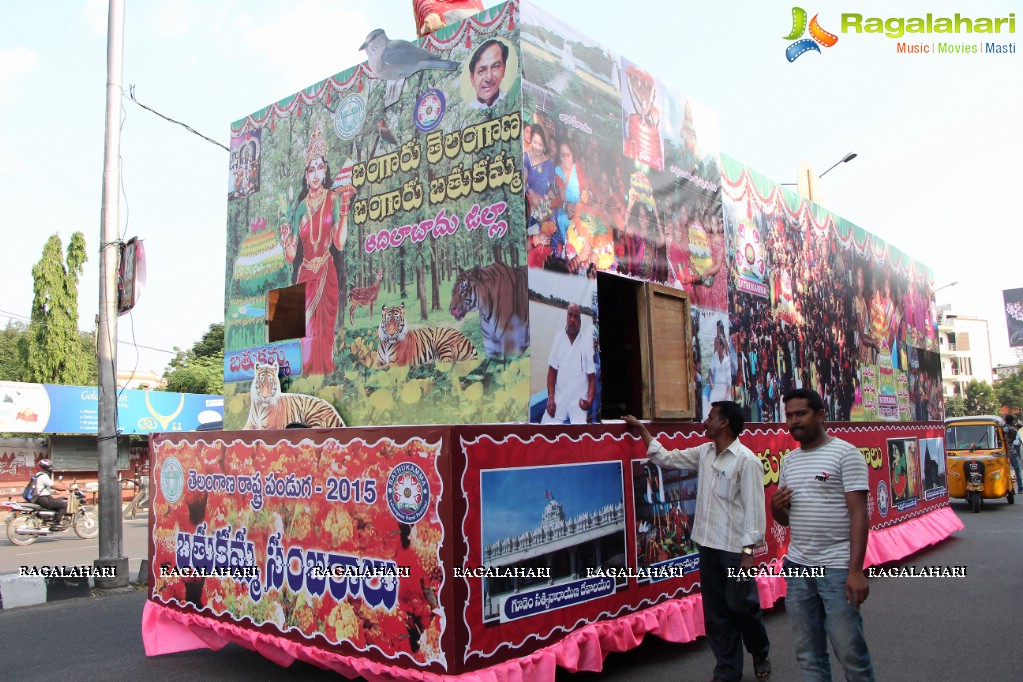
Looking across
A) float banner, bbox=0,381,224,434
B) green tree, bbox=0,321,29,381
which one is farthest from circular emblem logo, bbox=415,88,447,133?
green tree, bbox=0,321,29,381

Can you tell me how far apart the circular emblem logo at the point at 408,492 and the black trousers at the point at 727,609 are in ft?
6.01

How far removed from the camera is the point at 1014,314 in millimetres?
40844

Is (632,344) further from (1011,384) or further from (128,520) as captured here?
(1011,384)

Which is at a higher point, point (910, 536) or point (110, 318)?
point (110, 318)

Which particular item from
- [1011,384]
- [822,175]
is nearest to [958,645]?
[822,175]

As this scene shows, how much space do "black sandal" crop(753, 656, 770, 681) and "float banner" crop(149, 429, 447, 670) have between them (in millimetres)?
2144

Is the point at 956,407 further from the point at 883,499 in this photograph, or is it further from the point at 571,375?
the point at 571,375

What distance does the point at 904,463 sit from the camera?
1066 cm

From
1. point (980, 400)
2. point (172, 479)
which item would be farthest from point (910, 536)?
point (980, 400)

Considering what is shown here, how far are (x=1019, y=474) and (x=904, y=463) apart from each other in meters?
11.3

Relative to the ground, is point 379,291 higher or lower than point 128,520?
higher

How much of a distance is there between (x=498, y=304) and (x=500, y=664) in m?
2.31

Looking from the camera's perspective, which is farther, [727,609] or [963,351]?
[963,351]

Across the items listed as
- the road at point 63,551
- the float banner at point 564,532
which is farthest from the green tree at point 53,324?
the float banner at point 564,532
